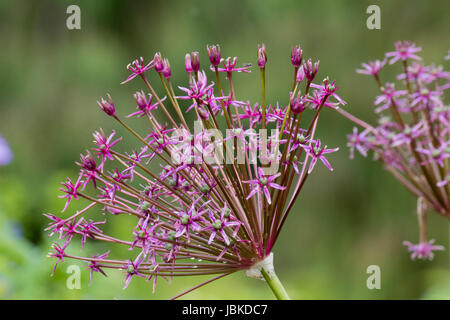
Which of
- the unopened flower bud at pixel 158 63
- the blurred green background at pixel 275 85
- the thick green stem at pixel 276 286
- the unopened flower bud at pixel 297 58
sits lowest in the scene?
the thick green stem at pixel 276 286

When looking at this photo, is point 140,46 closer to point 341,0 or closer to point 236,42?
point 236,42

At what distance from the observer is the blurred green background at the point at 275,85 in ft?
24.6

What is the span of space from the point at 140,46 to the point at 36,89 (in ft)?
6.12

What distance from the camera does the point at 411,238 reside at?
7.71 meters

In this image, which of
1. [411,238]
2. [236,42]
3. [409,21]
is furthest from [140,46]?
[411,238]

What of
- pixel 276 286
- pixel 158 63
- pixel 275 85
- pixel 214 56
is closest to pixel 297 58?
pixel 214 56

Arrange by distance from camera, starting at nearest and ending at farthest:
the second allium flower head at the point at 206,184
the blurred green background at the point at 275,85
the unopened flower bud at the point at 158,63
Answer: the second allium flower head at the point at 206,184, the unopened flower bud at the point at 158,63, the blurred green background at the point at 275,85

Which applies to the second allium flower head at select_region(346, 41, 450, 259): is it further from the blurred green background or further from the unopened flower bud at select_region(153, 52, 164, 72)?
the blurred green background

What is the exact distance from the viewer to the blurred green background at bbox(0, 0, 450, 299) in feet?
24.6

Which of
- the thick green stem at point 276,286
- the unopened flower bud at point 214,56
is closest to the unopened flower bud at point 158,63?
the unopened flower bud at point 214,56

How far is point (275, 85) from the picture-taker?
7.47m

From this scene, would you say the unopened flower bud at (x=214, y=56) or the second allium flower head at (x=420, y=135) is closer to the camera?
the unopened flower bud at (x=214, y=56)

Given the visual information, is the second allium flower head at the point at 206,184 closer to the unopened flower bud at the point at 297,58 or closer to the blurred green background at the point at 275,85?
the unopened flower bud at the point at 297,58

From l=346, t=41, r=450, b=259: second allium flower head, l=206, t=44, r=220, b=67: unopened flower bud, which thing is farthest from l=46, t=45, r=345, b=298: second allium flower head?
l=346, t=41, r=450, b=259: second allium flower head
